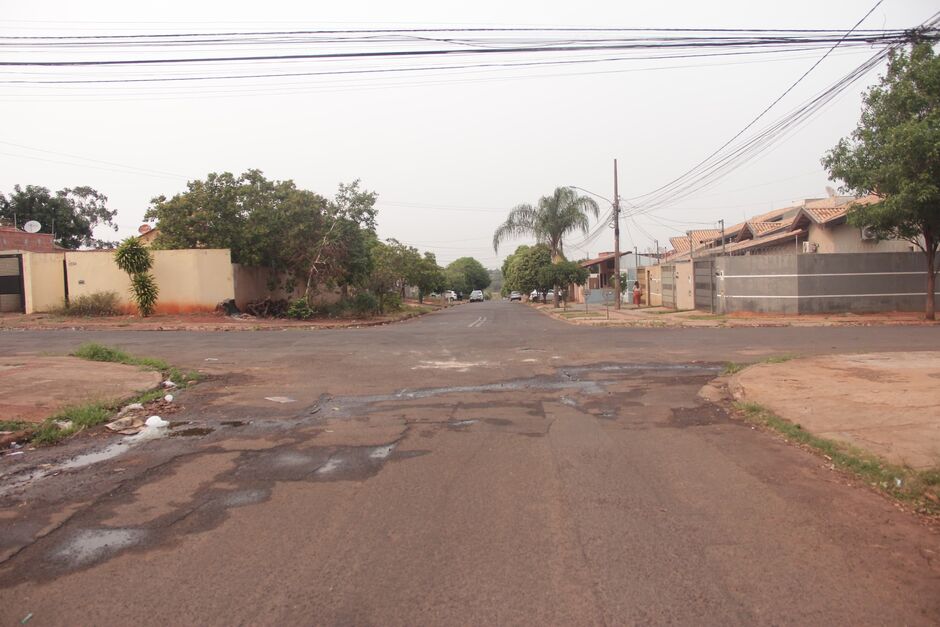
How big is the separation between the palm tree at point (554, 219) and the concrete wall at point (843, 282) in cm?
2087

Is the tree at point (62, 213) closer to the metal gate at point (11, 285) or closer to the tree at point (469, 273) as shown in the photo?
the metal gate at point (11, 285)

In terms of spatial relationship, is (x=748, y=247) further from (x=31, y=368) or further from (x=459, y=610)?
(x=459, y=610)

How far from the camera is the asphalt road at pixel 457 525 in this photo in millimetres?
3535

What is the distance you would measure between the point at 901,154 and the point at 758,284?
27.7 feet

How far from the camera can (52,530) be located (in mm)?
4680

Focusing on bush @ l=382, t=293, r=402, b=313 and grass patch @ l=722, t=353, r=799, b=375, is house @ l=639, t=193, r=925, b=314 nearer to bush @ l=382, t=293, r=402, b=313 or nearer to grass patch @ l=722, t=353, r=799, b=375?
grass patch @ l=722, t=353, r=799, b=375

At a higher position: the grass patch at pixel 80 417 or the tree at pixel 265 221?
the tree at pixel 265 221

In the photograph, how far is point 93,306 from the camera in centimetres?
2895

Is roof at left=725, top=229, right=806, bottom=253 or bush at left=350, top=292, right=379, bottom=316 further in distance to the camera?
bush at left=350, top=292, right=379, bottom=316

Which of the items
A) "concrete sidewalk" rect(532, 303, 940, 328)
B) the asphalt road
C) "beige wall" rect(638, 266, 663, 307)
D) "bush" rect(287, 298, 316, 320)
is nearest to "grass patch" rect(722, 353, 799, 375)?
the asphalt road

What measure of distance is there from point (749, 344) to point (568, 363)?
5827mm

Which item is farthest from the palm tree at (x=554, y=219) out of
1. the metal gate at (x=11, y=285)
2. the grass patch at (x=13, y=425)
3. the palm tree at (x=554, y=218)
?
the grass patch at (x=13, y=425)

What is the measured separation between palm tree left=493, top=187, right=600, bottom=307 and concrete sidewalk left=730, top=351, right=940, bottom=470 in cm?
3496

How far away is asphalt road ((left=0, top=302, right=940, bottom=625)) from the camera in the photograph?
354 centimetres
